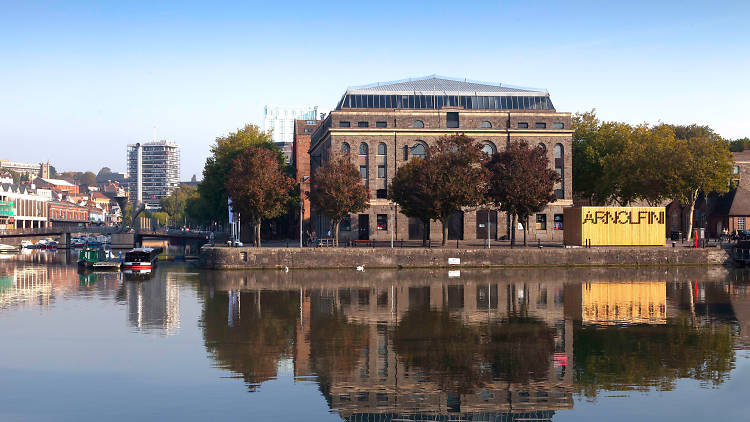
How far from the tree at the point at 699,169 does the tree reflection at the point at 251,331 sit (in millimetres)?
57384

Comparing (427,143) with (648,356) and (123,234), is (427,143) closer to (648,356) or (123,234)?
(123,234)

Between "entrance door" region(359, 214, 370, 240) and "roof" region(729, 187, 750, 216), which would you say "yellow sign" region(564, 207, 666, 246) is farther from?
"roof" region(729, 187, 750, 216)

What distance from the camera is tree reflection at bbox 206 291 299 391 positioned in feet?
103

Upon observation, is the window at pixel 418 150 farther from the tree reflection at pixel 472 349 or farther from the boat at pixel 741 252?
the tree reflection at pixel 472 349

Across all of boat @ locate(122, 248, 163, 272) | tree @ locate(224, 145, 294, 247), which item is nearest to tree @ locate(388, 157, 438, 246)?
tree @ locate(224, 145, 294, 247)

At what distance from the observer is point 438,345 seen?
→ 3534cm

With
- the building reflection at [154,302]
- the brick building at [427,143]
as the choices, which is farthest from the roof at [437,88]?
the building reflection at [154,302]

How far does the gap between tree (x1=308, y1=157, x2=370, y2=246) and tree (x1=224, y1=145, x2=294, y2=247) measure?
4370 mm

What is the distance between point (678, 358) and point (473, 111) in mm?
73961

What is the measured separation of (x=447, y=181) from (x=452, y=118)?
24269 mm

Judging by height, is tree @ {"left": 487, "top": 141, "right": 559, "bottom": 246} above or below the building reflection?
above

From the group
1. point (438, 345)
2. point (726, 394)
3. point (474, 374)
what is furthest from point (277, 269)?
Result: point (726, 394)

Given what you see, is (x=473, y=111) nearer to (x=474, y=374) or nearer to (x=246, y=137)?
(x=246, y=137)

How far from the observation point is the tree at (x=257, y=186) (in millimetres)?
86062
